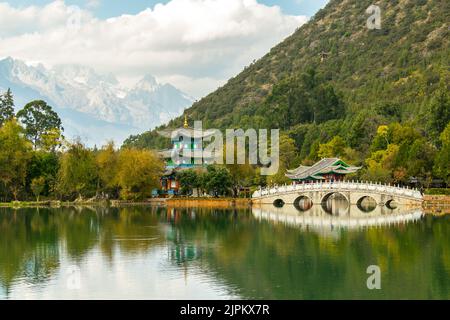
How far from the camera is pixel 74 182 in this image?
53250 mm

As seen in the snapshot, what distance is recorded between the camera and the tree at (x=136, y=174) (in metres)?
A: 53.1

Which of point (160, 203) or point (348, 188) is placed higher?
point (348, 188)

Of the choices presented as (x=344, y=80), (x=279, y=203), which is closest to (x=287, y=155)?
(x=279, y=203)

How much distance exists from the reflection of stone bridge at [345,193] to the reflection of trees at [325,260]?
→ 1147 cm

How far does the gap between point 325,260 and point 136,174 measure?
32.7 metres

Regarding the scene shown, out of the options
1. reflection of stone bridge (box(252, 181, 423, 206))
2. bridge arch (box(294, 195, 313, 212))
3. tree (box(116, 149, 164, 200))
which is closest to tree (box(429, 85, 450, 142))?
reflection of stone bridge (box(252, 181, 423, 206))

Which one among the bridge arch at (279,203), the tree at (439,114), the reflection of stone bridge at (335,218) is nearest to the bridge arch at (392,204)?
the reflection of stone bridge at (335,218)

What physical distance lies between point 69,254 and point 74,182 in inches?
1196

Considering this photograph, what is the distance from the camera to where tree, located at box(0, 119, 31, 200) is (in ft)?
171

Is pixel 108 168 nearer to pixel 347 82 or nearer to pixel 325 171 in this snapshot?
pixel 325 171

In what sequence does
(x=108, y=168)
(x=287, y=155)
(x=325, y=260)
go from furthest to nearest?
(x=287, y=155)
(x=108, y=168)
(x=325, y=260)

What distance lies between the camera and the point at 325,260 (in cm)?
2183

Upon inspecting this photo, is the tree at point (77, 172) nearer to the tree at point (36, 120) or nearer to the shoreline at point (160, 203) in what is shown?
the shoreline at point (160, 203)
